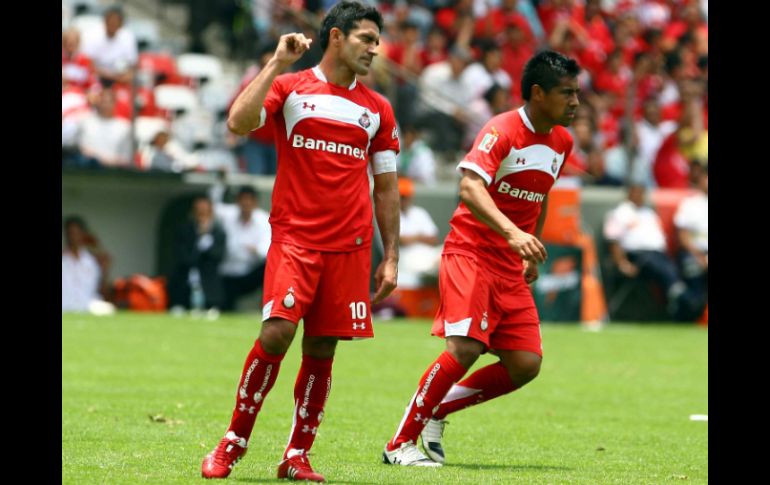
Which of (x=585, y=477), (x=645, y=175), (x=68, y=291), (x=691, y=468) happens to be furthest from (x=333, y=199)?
(x=645, y=175)

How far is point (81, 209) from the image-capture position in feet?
68.4

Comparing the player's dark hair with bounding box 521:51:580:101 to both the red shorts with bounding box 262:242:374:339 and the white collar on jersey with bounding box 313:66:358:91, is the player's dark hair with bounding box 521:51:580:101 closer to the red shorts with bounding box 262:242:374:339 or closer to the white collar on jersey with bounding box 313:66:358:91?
the white collar on jersey with bounding box 313:66:358:91

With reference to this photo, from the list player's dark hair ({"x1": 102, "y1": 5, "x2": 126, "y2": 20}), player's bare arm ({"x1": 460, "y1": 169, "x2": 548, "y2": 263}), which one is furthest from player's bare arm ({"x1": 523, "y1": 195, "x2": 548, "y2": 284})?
player's dark hair ({"x1": 102, "y1": 5, "x2": 126, "y2": 20})

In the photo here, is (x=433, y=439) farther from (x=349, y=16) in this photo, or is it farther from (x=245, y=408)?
(x=349, y=16)

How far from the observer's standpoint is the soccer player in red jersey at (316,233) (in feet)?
24.1

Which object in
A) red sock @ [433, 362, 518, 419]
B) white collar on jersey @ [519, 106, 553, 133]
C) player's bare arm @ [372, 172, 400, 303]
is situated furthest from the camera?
red sock @ [433, 362, 518, 419]

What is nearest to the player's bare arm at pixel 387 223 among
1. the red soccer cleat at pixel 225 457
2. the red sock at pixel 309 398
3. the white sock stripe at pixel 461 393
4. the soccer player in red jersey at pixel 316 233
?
the soccer player in red jersey at pixel 316 233

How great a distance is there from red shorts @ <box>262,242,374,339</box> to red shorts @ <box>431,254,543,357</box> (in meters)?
0.93

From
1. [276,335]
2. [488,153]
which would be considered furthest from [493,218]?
[276,335]

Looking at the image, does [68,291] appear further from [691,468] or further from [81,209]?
[691,468]

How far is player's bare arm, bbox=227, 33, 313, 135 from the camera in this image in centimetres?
700

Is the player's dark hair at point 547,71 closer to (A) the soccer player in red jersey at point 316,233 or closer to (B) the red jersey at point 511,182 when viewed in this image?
(B) the red jersey at point 511,182
